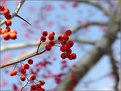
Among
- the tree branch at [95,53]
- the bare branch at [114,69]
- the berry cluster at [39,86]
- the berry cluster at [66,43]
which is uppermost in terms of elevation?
the berry cluster at [66,43]

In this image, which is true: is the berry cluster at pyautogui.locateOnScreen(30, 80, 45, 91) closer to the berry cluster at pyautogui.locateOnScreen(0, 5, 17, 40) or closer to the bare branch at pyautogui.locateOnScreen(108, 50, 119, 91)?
the berry cluster at pyautogui.locateOnScreen(0, 5, 17, 40)

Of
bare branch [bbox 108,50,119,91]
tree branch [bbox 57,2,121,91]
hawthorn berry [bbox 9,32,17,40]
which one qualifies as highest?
hawthorn berry [bbox 9,32,17,40]

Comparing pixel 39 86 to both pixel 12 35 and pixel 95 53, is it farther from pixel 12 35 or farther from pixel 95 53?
pixel 95 53

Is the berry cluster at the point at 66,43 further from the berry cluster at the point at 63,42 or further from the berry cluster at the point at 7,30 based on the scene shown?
the berry cluster at the point at 7,30

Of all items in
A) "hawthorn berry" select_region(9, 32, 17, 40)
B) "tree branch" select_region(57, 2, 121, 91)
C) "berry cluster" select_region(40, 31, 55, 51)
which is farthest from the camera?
"tree branch" select_region(57, 2, 121, 91)

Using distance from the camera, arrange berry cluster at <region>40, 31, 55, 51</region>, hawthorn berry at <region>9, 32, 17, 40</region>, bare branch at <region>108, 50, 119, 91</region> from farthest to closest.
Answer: bare branch at <region>108, 50, 119, 91</region> → berry cluster at <region>40, 31, 55, 51</region> → hawthorn berry at <region>9, 32, 17, 40</region>

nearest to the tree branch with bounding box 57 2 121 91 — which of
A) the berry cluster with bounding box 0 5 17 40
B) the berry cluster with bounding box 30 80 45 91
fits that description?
the berry cluster with bounding box 30 80 45 91

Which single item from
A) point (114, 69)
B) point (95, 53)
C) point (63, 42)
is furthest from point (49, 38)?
point (114, 69)

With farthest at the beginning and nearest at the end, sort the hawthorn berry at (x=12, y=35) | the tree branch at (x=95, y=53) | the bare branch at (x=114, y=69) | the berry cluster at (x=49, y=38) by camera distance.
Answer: the bare branch at (x=114, y=69), the tree branch at (x=95, y=53), the berry cluster at (x=49, y=38), the hawthorn berry at (x=12, y=35)

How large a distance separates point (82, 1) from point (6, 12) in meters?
7.32

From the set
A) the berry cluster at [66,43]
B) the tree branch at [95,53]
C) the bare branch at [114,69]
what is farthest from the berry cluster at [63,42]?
the bare branch at [114,69]

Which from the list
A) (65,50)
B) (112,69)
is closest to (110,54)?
(112,69)

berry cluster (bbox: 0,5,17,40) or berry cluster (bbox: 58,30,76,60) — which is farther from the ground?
berry cluster (bbox: 0,5,17,40)

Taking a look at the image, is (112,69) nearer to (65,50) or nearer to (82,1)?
(82,1)
